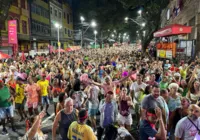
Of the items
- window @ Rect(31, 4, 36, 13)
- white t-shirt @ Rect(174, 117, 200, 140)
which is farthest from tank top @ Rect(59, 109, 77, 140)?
window @ Rect(31, 4, 36, 13)

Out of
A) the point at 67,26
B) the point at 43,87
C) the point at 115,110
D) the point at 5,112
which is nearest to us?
the point at 115,110

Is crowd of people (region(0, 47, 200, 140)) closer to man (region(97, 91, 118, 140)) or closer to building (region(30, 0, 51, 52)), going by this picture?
man (region(97, 91, 118, 140))

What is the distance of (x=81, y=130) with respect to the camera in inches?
134

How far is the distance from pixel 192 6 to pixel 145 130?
17140mm

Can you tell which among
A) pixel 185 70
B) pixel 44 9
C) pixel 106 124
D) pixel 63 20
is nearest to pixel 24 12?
pixel 44 9

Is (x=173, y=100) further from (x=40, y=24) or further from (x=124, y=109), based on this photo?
(x=40, y=24)

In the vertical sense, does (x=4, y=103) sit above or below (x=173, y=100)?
below

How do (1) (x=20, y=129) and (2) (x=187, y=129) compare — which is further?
(1) (x=20, y=129)

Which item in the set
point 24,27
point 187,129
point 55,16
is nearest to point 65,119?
point 187,129

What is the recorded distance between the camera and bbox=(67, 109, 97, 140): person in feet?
11.0

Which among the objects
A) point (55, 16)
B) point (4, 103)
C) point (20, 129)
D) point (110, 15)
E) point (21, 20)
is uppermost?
point (55, 16)

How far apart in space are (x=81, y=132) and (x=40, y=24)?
34971mm

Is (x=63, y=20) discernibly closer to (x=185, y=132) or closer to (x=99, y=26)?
(x=99, y=26)

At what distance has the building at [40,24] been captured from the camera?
3203 cm
